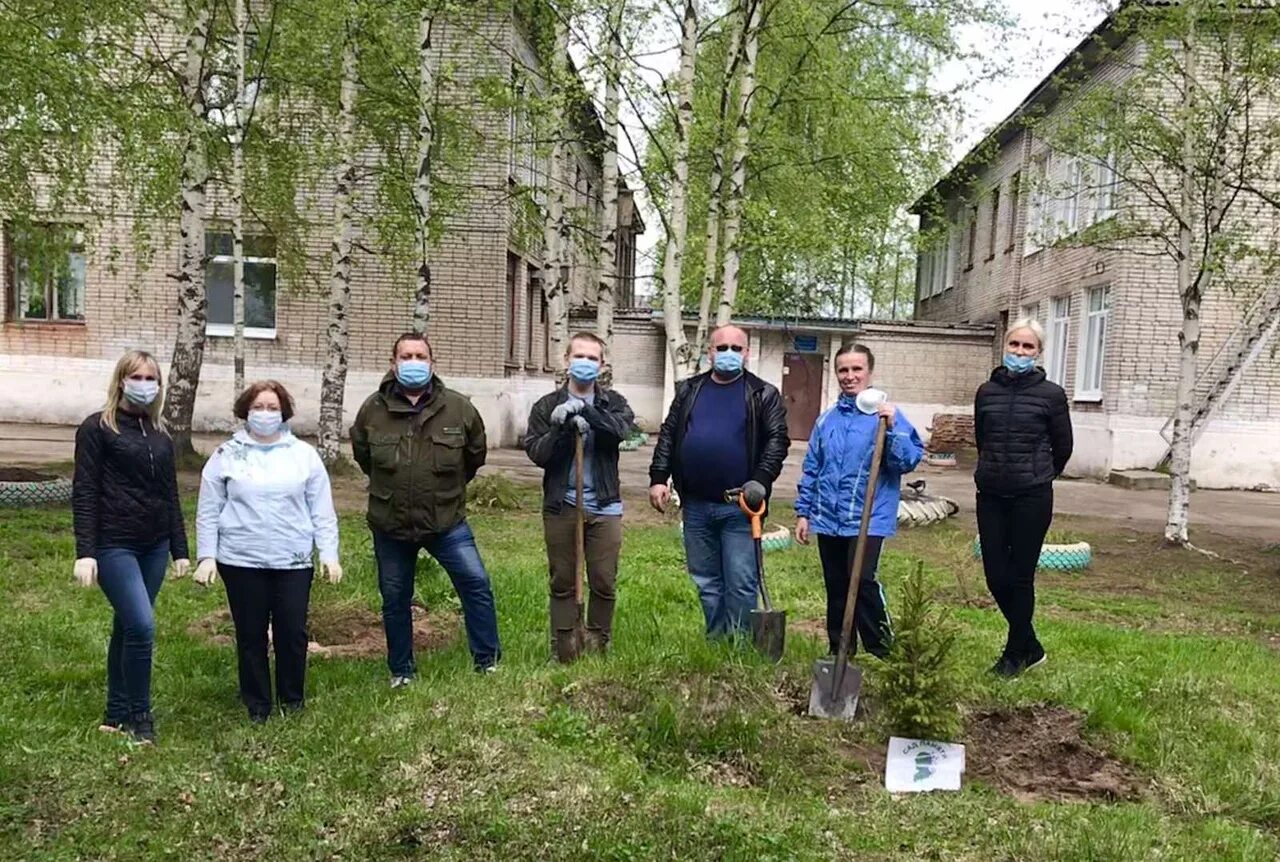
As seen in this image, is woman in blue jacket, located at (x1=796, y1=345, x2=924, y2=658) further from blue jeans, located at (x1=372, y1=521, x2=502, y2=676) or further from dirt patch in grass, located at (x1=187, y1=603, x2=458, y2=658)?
dirt patch in grass, located at (x1=187, y1=603, x2=458, y2=658)

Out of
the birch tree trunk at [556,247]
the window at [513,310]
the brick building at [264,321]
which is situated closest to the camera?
the birch tree trunk at [556,247]

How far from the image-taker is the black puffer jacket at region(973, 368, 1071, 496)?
5043 millimetres

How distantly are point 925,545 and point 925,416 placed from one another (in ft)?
44.6

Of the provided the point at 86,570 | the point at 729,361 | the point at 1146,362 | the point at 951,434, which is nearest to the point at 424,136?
the point at 729,361

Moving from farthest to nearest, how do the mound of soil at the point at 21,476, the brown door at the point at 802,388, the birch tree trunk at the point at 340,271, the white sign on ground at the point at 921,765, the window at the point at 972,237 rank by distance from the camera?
the window at the point at 972,237 → the brown door at the point at 802,388 → the birch tree trunk at the point at 340,271 → the mound of soil at the point at 21,476 → the white sign on ground at the point at 921,765

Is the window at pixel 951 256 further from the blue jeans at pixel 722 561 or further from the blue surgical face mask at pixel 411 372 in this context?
the blue surgical face mask at pixel 411 372

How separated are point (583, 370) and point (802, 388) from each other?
20854mm

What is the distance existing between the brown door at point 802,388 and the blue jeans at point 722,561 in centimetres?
2013

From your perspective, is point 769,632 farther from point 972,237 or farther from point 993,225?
point 972,237

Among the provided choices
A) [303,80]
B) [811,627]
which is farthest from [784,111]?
[811,627]

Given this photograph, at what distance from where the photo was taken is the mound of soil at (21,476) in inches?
411

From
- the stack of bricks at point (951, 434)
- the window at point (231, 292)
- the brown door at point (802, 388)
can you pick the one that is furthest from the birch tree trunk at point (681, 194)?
the brown door at point (802, 388)

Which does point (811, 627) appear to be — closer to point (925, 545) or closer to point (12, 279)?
point (925, 545)

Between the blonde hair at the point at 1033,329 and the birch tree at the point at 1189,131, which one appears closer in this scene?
the blonde hair at the point at 1033,329
